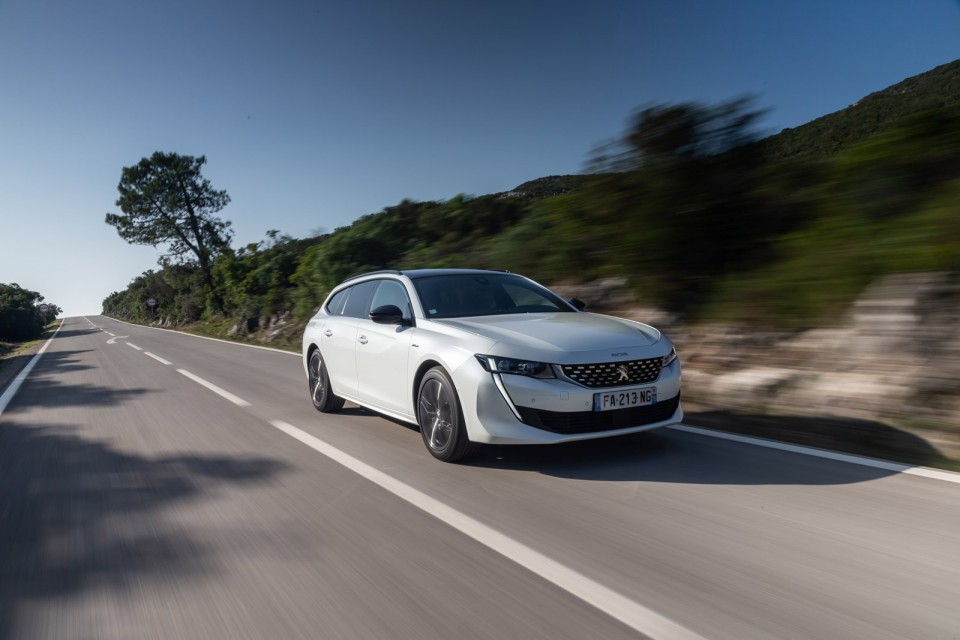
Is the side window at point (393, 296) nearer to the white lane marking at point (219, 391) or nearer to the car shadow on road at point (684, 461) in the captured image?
the car shadow on road at point (684, 461)

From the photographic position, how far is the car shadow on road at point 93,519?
10.8ft

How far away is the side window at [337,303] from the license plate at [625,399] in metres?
3.75

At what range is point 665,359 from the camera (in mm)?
5113

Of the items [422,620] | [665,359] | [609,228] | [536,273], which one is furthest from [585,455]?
[536,273]

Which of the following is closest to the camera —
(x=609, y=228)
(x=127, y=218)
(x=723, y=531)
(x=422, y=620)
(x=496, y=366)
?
(x=422, y=620)

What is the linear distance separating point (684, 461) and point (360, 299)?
3.64 m

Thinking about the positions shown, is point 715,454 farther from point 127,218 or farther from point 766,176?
point 127,218

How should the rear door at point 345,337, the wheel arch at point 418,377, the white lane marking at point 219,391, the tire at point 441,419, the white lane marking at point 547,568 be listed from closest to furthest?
the white lane marking at point 547,568
the tire at point 441,419
the wheel arch at point 418,377
the rear door at point 345,337
the white lane marking at point 219,391

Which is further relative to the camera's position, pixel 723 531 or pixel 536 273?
pixel 536 273

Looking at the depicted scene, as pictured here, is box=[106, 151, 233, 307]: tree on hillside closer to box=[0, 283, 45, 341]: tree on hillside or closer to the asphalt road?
box=[0, 283, 45, 341]: tree on hillside

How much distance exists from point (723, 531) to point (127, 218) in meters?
55.5

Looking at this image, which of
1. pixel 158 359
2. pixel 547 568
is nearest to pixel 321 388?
pixel 547 568

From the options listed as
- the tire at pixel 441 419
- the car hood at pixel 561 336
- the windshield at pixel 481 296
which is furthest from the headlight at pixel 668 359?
the tire at pixel 441 419

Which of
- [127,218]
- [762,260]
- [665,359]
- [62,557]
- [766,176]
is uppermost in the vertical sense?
[127,218]
